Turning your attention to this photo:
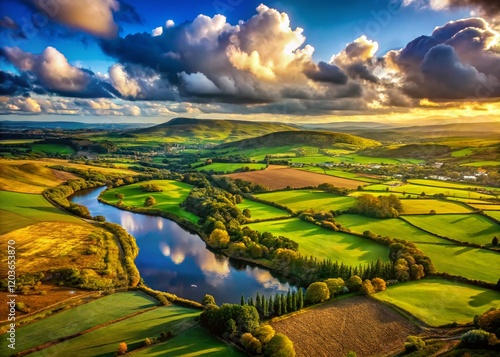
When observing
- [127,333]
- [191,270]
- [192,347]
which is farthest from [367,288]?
[191,270]

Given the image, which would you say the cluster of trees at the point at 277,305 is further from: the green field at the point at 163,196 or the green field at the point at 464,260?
the green field at the point at 163,196

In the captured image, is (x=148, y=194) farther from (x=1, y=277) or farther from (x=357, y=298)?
(x=357, y=298)

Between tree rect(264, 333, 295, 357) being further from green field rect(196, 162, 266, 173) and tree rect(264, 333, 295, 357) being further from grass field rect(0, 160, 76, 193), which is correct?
green field rect(196, 162, 266, 173)

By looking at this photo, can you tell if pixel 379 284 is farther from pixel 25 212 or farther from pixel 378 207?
pixel 25 212

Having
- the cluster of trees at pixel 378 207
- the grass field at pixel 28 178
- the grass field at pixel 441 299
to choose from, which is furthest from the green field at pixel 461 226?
the grass field at pixel 28 178

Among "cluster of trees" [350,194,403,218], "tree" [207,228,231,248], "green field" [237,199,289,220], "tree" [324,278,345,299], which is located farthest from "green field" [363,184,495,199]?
"tree" [324,278,345,299]

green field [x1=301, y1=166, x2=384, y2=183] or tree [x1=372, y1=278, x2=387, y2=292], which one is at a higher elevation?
green field [x1=301, y1=166, x2=384, y2=183]
